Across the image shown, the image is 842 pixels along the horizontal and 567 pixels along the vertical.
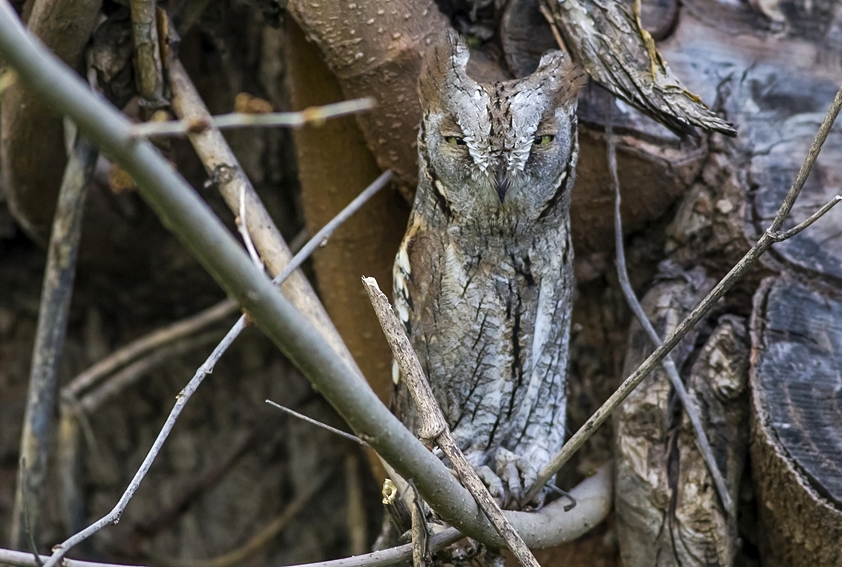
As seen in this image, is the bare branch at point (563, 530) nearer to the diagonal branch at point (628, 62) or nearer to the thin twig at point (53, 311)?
the diagonal branch at point (628, 62)

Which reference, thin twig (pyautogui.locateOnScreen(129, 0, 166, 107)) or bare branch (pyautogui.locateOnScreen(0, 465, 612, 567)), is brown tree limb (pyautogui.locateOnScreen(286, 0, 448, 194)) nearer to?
thin twig (pyautogui.locateOnScreen(129, 0, 166, 107))

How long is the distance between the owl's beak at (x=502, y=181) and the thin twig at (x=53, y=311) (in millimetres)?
1145

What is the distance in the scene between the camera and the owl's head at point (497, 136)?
4.93 feet

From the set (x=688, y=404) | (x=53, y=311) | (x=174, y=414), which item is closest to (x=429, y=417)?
(x=174, y=414)

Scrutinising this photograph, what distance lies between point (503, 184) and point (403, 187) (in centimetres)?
44

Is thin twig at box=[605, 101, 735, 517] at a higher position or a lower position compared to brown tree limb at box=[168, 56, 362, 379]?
lower

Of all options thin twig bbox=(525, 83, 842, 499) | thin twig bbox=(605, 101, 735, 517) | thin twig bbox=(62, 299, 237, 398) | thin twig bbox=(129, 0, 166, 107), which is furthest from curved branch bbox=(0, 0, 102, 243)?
thin twig bbox=(525, 83, 842, 499)

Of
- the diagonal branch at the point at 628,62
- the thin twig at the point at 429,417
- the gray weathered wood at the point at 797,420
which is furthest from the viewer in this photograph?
the diagonal branch at the point at 628,62

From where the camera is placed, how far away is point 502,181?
60.5 inches

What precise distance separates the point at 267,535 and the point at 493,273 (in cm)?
164

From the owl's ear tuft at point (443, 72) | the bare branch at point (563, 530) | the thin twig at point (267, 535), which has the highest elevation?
the owl's ear tuft at point (443, 72)

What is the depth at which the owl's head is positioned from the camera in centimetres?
150

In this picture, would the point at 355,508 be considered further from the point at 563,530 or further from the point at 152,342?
the point at 563,530

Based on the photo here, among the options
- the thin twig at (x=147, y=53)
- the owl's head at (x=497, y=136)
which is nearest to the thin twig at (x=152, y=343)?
the thin twig at (x=147, y=53)
